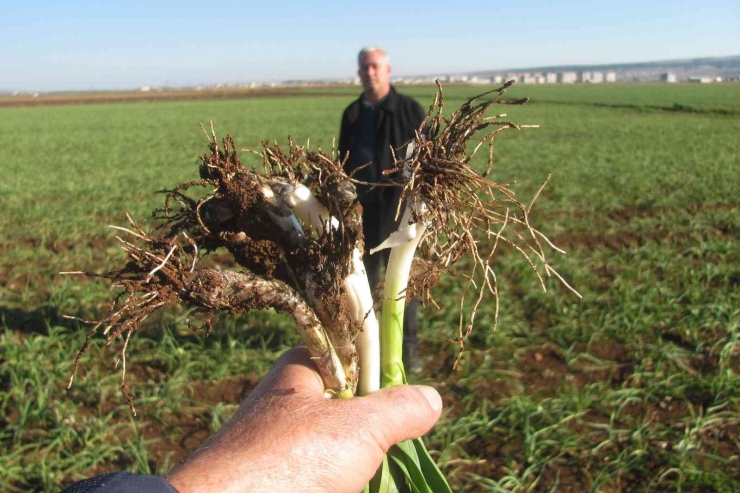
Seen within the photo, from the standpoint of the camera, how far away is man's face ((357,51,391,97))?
13.4 ft

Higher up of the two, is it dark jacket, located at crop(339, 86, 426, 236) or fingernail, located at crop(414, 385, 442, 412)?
dark jacket, located at crop(339, 86, 426, 236)

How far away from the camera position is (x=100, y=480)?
1.15 m

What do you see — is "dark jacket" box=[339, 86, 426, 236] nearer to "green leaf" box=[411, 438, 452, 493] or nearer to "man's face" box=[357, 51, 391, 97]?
"man's face" box=[357, 51, 391, 97]

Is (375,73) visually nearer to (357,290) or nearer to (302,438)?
(357,290)

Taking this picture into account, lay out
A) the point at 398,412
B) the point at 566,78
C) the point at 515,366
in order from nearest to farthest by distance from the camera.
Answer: the point at 398,412 → the point at 515,366 → the point at 566,78

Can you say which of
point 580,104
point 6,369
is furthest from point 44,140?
point 580,104

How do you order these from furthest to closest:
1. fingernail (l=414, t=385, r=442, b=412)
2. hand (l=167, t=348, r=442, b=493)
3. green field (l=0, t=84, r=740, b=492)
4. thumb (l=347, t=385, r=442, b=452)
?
green field (l=0, t=84, r=740, b=492) < fingernail (l=414, t=385, r=442, b=412) < thumb (l=347, t=385, r=442, b=452) < hand (l=167, t=348, r=442, b=493)

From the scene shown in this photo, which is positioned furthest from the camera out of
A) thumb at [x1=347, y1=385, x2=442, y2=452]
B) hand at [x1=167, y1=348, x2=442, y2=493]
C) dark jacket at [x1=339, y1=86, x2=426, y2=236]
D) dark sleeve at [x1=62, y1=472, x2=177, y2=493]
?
dark jacket at [x1=339, y1=86, x2=426, y2=236]

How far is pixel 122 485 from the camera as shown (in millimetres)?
1135

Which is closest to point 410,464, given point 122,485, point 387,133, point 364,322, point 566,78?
point 364,322

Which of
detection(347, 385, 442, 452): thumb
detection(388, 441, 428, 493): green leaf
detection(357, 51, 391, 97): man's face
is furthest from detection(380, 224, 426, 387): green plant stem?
detection(357, 51, 391, 97): man's face

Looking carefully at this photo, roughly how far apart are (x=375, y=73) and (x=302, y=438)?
3160 millimetres

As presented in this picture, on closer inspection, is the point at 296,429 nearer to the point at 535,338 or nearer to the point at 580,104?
the point at 535,338

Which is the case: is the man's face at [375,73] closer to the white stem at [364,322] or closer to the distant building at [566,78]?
the white stem at [364,322]
